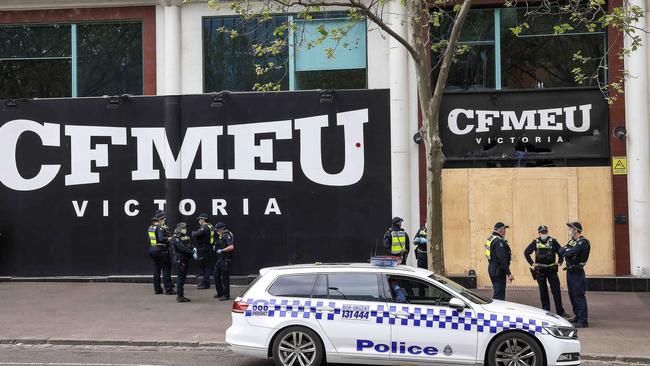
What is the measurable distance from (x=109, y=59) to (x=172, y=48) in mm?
1863

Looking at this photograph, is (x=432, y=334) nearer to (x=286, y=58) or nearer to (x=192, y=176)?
(x=192, y=176)

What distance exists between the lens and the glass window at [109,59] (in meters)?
18.8

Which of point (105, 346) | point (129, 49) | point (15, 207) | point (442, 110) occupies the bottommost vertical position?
point (105, 346)

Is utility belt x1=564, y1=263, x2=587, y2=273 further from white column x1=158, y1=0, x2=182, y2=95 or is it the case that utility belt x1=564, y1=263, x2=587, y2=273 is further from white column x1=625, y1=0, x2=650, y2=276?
white column x1=158, y1=0, x2=182, y2=95

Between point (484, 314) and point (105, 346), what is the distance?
617 centimetres

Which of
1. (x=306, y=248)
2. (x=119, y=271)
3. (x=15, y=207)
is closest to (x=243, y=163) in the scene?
(x=306, y=248)

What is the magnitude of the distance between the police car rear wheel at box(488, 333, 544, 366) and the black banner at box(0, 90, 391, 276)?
8840mm

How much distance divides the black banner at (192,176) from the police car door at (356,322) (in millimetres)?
8462

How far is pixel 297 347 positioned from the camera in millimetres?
9188

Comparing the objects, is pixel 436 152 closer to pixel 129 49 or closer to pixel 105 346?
pixel 105 346

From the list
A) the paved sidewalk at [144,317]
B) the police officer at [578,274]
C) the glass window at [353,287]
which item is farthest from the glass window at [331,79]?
the glass window at [353,287]

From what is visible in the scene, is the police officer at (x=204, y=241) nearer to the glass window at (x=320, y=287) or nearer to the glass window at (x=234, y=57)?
the glass window at (x=234, y=57)

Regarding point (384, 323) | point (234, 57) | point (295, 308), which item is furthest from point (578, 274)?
point (234, 57)

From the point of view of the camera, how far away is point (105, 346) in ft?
37.6
